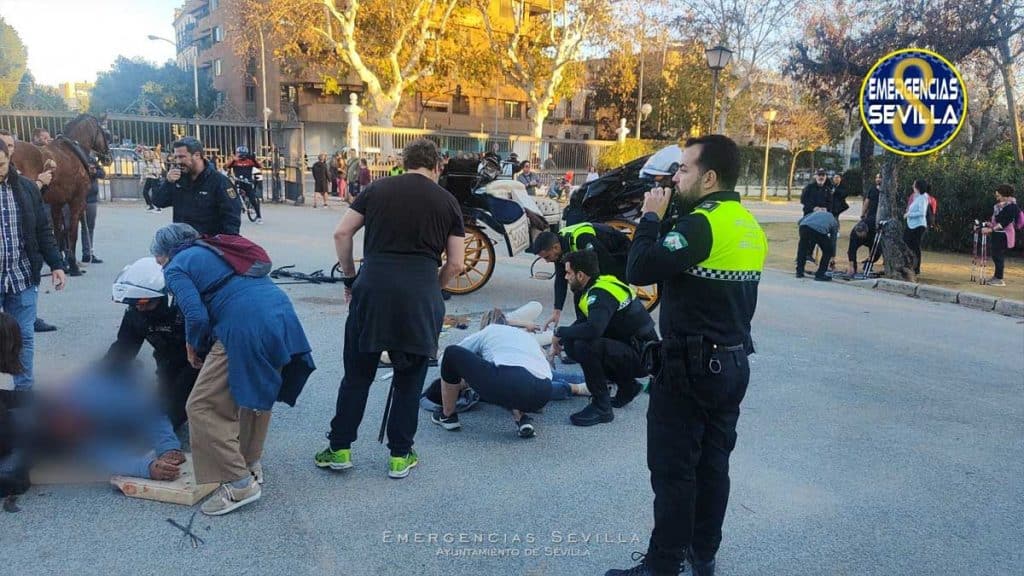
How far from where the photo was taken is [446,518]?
3459 mm

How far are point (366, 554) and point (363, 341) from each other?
1.03m

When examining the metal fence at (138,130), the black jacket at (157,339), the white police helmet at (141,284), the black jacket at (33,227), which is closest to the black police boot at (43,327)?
the black jacket at (33,227)

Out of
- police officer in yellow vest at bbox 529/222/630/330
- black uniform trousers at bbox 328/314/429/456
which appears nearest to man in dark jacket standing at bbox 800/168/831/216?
police officer in yellow vest at bbox 529/222/630/330

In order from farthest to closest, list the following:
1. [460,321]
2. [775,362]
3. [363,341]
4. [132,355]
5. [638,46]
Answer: [638,46] → [460,321] → [775,362] → [132,355] → [363,341]

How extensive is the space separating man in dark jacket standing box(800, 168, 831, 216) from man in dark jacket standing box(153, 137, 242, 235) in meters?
9.76

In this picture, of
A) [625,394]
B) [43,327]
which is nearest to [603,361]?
[625,394]

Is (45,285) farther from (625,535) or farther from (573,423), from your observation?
(625,535)

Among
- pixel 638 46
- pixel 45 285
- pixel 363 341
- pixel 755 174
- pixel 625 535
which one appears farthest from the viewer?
pixel 755 174

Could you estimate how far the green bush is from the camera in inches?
1216

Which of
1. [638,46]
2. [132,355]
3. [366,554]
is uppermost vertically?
[638,46]

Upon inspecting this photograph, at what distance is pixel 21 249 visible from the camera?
14.1ft

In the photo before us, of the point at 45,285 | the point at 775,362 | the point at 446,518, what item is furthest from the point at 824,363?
the point at 45,285

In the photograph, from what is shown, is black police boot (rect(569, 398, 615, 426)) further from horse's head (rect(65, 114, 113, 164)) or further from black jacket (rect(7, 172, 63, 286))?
horse's head (rect(65, 114, 113, 164))

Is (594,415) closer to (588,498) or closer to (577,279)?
(577,279)
